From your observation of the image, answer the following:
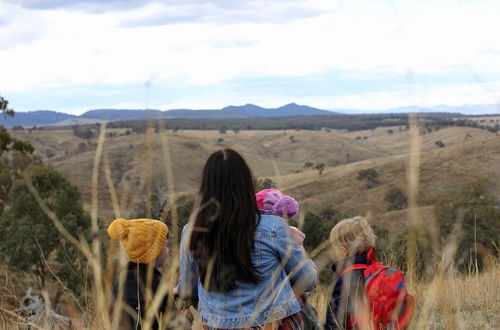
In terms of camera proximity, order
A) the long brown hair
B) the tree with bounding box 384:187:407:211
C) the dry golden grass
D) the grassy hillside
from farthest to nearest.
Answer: the grassy hillside → the tree with bounding box 384:187:407:211 → the long brown hair → the dry golden grass

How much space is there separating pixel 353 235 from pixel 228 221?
995mm

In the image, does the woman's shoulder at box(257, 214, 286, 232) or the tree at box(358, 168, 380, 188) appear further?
the tree at box(358, 168, 380, 188)

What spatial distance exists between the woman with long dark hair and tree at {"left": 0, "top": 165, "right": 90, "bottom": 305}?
61.4 ft

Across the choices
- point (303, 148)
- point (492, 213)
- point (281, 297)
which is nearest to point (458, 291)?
point (281, 297)

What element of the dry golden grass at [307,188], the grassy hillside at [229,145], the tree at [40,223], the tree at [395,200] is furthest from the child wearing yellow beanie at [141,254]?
the grassy hillside at [229,145]

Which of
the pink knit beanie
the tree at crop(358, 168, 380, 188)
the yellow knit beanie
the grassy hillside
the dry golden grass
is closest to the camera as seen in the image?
the dry golden grass

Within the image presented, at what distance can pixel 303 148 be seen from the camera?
11844 centimetres

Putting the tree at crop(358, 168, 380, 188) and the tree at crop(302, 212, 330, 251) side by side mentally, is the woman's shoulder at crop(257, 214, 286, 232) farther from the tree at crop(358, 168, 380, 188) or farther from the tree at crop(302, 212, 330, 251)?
the tree at crop(358, 168, 380, 188)

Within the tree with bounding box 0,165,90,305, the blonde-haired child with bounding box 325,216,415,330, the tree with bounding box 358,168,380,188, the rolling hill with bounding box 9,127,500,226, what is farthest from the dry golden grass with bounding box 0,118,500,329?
the tree with bounding box 0,165,90,305

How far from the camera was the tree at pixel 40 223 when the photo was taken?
71.8 feet

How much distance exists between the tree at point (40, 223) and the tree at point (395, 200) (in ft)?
88.0

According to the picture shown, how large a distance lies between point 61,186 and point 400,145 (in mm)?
116293

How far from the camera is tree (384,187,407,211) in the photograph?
44.5 meters

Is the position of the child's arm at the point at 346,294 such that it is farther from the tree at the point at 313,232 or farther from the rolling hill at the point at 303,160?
the tree at the point at 313,232
